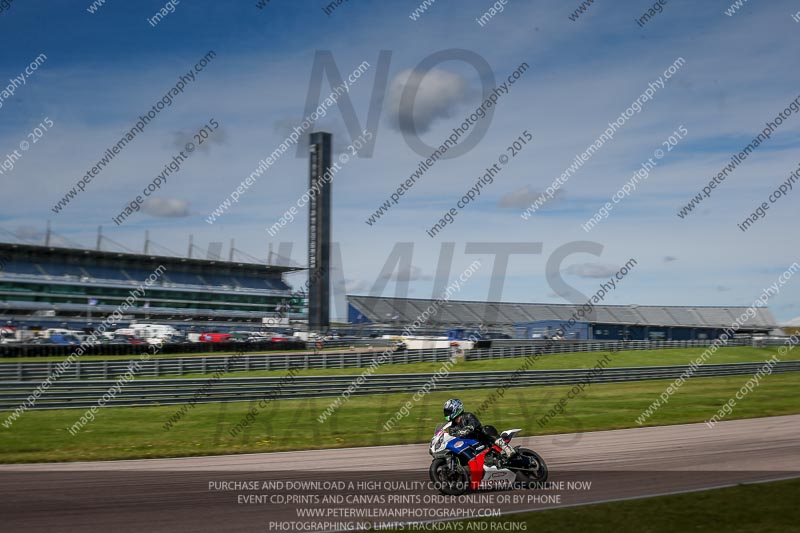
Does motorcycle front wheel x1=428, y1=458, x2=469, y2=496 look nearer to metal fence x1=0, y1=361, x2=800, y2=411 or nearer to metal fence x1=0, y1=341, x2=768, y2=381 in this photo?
metal fence x1=0, y1=361, x2=800, y2=411

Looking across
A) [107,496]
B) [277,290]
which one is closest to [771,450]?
[107,496]

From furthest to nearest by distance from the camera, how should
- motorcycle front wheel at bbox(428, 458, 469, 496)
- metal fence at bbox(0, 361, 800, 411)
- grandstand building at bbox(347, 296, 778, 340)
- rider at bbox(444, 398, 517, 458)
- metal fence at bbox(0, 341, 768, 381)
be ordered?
grandstand building at bbox(347, 296, 778, 340) < metal fence at bbox(0, 341, 768, 381) < metal fence at bbox(0, 361, 800, 411) < rider at bbox(444, 398, 517, 458) < motorcycle front wheel at bbox(428, 458, 469, 496)

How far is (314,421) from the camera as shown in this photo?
19703mm

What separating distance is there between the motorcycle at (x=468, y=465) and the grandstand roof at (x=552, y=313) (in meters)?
72.1

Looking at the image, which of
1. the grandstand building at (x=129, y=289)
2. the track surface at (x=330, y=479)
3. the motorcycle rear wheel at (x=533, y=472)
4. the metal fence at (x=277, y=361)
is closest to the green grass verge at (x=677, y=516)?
the track surface at (x=330, y=479)

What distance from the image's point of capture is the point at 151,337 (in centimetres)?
5650

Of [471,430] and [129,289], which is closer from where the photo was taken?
[471,430]

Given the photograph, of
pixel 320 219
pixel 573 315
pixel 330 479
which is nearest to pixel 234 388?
pixel 330 479

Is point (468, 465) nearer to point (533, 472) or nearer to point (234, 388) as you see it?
point (533, 472)

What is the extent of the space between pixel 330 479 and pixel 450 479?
7.54 feet

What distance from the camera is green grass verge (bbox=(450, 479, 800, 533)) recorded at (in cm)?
789

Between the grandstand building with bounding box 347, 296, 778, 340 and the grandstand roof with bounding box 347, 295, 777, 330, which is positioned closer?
the grandstand building with bounding box 347, 296, 778, 340

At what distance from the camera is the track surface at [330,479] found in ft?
28.5

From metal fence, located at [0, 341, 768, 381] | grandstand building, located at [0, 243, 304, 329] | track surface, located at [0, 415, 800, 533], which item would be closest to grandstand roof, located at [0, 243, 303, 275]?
grandstand building, located at [0, 243, 304, 329]
